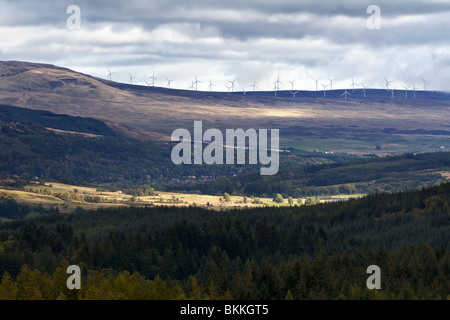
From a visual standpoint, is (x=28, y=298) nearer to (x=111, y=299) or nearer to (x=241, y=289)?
(x=111, y=299)

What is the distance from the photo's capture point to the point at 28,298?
563ft
